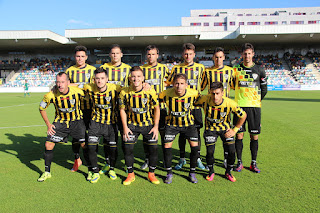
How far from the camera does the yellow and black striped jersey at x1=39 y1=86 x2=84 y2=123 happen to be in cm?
368

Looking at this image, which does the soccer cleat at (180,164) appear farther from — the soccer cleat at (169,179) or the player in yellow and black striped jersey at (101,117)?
the player in yellow and black striped jersey at (101,117)

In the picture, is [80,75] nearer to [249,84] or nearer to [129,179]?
[129,179]

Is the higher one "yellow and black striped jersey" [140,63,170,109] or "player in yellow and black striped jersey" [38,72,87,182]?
"yellow and black striped jersey" [140,63,170,109]

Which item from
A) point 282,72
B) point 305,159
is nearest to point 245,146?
point 305,159

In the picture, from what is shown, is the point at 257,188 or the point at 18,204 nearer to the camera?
the point at 18,204

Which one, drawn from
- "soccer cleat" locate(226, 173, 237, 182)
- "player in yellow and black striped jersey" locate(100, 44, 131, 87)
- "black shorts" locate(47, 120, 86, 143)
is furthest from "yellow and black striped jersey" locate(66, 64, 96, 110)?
"soccer cleat" locate(226, 173, 237, 182)

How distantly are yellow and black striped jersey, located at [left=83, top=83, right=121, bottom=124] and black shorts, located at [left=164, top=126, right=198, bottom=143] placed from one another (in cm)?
94

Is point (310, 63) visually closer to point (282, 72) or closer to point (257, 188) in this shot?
point (282, 72)

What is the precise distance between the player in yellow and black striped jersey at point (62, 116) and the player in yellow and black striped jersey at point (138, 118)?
0.81m

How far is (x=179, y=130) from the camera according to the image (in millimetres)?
3564

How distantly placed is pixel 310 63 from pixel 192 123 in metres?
37.3

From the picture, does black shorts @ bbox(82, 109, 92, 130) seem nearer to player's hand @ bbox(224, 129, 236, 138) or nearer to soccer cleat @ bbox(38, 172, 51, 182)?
soccer cleat @ bbox(38, 172, 51, 182)

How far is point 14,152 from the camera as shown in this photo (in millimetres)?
4996

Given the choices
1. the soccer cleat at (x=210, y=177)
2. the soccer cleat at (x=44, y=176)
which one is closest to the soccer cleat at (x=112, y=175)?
the soccer cleat at (x=44, y=176)
